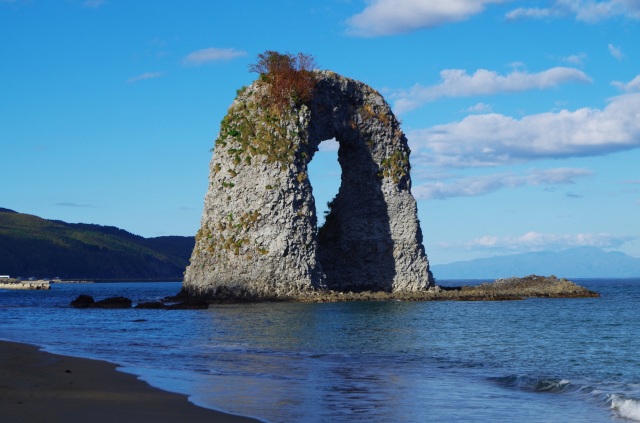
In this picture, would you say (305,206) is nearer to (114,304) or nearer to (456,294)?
(114,304)

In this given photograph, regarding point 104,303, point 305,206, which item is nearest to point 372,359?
point 305,206

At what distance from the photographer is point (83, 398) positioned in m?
15.9

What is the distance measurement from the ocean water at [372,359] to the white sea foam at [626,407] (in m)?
0.04

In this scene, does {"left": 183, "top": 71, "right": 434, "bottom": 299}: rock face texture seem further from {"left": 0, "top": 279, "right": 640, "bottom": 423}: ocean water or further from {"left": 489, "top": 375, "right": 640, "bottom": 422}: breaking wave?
{"left": 489, "top": 375, "right": 640, "bottom": 422}: breaking wave

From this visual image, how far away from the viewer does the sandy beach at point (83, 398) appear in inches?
542

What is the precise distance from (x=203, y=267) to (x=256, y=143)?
37.9 feet

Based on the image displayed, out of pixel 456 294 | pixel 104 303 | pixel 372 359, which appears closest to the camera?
pixel 372 359

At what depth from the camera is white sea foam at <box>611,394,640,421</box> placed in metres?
16.5

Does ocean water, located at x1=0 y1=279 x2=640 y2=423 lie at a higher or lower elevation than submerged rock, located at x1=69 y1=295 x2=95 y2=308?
lower

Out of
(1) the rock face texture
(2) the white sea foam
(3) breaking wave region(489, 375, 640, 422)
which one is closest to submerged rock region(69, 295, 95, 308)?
(1) the rock face texture

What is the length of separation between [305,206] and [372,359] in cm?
4003

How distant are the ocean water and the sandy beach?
77 cm

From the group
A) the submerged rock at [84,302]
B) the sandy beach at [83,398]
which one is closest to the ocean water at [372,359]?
the sandy beach at [83,398]

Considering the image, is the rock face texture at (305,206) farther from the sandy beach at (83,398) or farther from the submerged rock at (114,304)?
the sandy beach at (83,398)
